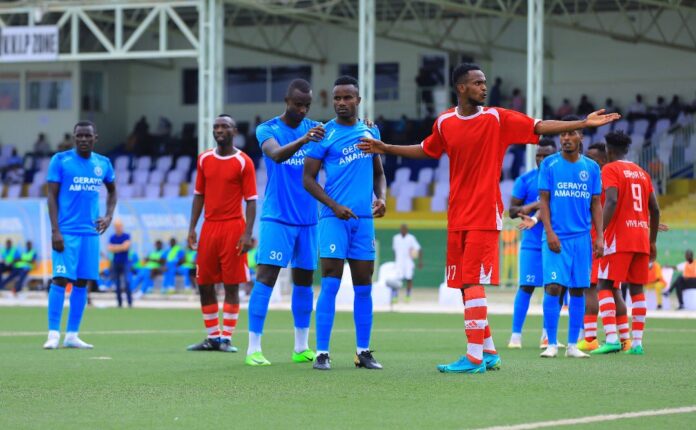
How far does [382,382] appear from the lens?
31.7 feet

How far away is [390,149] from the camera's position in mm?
10375

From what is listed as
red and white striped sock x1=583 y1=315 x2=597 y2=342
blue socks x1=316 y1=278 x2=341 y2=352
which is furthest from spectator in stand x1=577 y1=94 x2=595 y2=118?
blue socks x1=316 y1=278 x2=341 y2=352

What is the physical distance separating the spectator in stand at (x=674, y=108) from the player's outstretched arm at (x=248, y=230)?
2766 centimetres

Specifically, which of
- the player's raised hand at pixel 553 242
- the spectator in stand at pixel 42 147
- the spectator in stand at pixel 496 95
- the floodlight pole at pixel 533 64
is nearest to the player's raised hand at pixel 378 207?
the player's raised hand at pixel 553 242

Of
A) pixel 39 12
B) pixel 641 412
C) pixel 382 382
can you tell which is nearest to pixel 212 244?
pixel 382 382

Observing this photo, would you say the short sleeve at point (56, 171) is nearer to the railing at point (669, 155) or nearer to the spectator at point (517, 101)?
the railing at point (669, 155)

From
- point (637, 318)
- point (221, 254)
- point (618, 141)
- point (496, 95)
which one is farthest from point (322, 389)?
point (496, 95)

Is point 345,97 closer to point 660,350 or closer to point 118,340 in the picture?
point 660,350

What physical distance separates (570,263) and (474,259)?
2949 millimetres

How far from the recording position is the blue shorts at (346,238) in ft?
35.8

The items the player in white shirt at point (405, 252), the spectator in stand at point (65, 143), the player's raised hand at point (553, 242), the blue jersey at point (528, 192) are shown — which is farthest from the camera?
the spectator in stand at point (65, 143)

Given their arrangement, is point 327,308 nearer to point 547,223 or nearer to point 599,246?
point 547,223

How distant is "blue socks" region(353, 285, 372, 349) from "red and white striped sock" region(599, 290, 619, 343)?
3.33 metres

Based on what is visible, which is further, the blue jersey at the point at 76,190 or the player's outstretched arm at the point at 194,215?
the blue jersey at the point at 76,190
